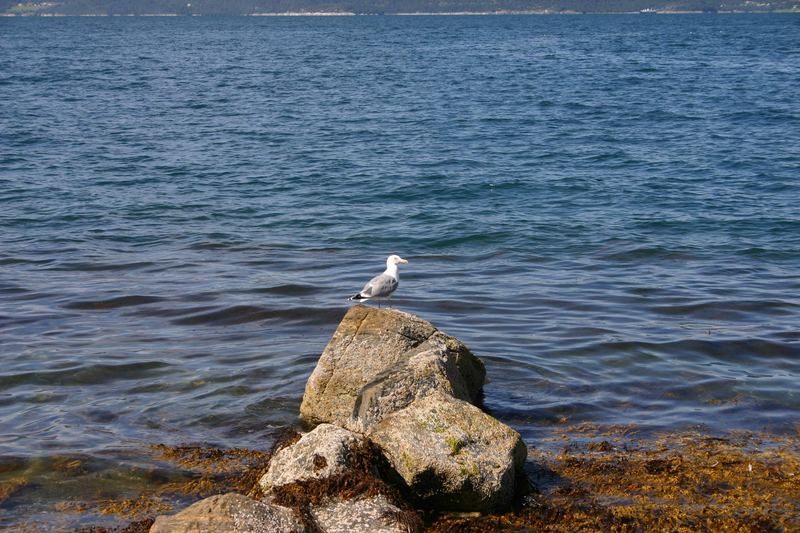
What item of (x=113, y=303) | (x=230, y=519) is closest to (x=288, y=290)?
(x=113, y=303)

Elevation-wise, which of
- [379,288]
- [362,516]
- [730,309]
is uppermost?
[379,288]

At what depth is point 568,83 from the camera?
46.9 metres

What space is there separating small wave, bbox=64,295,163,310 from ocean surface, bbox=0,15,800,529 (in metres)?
0.06

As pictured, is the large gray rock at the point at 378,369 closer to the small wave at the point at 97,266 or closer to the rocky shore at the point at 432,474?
the rocky shore at the point at 432,474

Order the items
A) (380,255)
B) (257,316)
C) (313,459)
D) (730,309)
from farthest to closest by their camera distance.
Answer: (380,255), (730,309), (257,316), (313,459)

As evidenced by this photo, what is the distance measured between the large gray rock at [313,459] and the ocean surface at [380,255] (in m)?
1.56

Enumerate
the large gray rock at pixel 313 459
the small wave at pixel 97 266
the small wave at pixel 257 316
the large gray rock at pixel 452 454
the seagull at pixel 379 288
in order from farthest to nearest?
the small wave at pixel 97 266 → the small wave at pixel 257 316 → the seagull at pixel 379 288 → the large gray rock at pixel 452 454 → the large gray rock at pixel 313 459

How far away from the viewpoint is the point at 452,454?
7105mm

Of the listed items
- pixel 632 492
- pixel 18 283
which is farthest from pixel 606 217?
pixel 632 492

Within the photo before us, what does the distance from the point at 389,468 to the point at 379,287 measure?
13.5ft

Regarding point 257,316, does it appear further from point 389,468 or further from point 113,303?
point 389,468

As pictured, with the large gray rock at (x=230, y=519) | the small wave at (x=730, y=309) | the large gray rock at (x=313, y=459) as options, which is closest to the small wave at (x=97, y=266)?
the small wave at (x=730, y=309)

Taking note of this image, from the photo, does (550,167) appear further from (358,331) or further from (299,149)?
(358,331)

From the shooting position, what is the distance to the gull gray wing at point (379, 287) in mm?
11055
